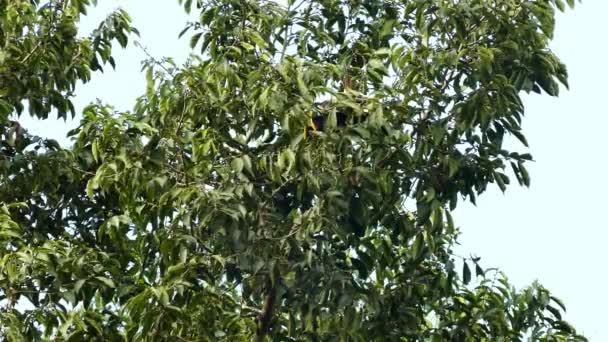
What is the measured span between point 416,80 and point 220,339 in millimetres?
1816

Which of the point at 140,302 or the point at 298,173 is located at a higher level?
the point at 298,173

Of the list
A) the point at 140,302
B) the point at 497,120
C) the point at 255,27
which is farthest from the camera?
the point at 255,27

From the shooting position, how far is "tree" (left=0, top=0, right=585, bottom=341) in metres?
7.02

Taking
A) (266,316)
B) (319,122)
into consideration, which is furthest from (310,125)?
(266,316)

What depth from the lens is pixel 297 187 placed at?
7.19 m

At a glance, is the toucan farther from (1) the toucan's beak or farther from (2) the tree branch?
(2) the tree branch

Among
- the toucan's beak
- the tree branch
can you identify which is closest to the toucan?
the toucan's beak

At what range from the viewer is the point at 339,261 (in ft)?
24.8

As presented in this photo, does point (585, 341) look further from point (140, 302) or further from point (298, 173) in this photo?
point (140, 302)

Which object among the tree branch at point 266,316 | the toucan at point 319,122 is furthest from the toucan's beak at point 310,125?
the tree branch at point 266,316

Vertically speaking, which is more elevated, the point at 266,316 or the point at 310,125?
the point at 310,125

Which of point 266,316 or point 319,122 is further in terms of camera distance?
point 266,316

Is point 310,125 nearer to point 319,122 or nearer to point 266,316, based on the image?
point 319,122

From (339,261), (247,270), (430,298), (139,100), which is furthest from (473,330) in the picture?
(139,100)
